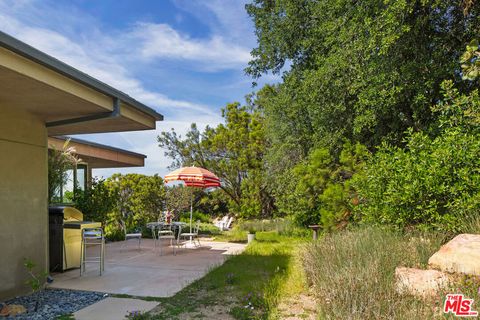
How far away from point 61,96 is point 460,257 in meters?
5.37

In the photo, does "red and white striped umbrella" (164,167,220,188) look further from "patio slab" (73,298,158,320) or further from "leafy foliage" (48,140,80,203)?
"patio slab" (73,298,158,320)

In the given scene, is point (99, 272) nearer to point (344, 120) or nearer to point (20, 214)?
point (20, 214)

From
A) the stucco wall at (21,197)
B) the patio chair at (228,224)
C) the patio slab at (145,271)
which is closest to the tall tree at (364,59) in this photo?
the patio slab at (145,271)

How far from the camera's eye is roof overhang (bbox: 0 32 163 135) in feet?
12.5

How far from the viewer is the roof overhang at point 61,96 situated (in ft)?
12.5

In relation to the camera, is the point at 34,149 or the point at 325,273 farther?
the point at 34,149

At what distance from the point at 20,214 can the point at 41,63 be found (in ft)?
8.79

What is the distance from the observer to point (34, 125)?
19.3 ft

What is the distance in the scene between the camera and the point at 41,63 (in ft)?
13.1

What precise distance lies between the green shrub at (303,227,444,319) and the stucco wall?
4.32 meters

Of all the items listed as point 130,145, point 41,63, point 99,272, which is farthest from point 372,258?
point 130,145

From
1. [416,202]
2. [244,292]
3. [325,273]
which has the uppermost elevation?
[416,202]

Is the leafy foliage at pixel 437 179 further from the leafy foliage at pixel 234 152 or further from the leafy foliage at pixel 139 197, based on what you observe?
the leafy foliage at pixel 139 197

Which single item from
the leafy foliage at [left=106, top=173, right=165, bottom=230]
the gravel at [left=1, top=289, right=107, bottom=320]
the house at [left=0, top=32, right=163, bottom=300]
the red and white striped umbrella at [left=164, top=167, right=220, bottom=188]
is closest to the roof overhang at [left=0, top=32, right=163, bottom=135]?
the house at [left=0, top=32, right=163, bottom=300]
